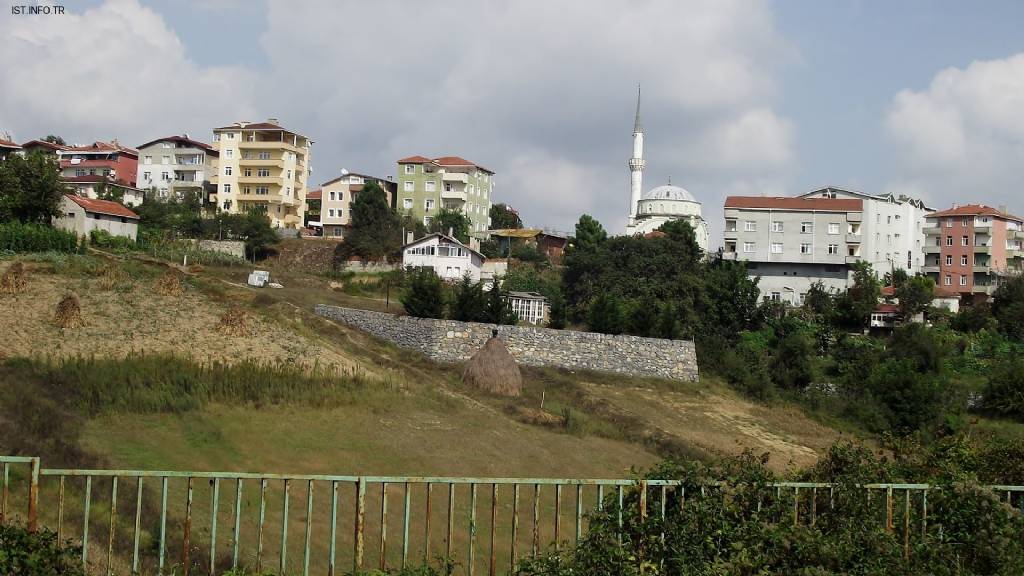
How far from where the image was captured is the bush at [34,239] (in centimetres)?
4241

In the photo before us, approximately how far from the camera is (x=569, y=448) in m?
26.8

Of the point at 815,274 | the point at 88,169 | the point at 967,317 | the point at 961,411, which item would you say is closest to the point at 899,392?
the point at 961,411

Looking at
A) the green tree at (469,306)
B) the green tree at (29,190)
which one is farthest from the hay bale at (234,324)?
the green tree at (29,190)

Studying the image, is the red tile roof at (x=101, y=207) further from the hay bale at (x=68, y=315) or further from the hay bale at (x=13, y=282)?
the hay bale at (x=68, y=315)

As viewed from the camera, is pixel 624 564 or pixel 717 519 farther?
pixel 717 519

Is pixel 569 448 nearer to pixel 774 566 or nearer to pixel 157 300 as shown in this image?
pixel 157 300

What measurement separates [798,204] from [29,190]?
46427 mm

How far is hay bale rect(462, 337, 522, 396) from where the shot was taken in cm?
3309

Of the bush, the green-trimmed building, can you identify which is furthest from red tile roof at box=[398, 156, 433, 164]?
the bush

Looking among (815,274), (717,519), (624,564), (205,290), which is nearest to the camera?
(624,564)

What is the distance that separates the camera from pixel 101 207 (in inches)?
2217

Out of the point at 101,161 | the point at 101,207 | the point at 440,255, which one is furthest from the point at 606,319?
the point at 101,161

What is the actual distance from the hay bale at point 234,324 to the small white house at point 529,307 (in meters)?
22.7

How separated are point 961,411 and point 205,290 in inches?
1226
